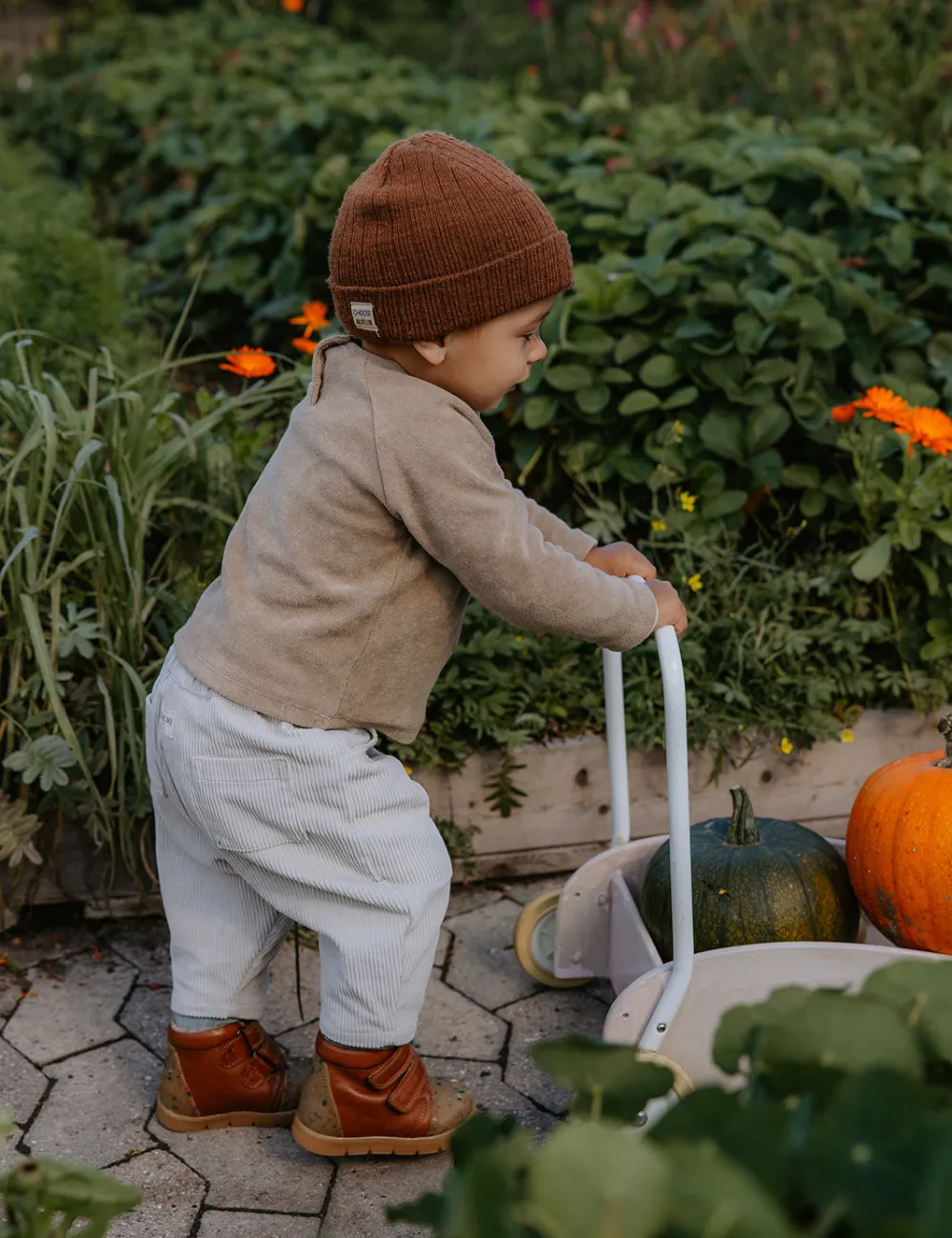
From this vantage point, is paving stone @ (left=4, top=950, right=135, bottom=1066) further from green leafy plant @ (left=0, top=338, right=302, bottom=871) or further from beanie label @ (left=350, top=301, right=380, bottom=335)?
beanie label @ (left=350, top=301, right=380, bottom=335)

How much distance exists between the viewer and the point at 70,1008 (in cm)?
260

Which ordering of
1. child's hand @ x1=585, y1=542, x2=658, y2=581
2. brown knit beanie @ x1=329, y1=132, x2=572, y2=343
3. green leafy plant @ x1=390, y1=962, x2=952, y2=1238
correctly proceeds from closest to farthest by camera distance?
green leafy plant @ x1=390, y1=962, x2=952, y2=1238, brown knit beanie @ x1=329, y1=132, x2=572, y2=343, child's hand @ x1=585, y1=542, x2=658, y2=581

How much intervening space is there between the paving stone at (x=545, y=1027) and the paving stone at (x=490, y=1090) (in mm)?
19

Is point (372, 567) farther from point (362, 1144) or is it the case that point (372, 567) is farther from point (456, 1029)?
point (456, 1029)

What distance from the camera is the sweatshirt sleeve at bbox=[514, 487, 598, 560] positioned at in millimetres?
2260

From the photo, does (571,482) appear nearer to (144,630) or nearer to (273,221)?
(144,630)

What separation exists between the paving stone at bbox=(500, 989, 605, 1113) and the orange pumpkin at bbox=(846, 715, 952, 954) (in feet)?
1.87

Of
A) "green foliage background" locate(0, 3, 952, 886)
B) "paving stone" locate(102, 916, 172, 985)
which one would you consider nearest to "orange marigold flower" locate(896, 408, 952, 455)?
"green foliage background" locate(0, 3, 952, 886)

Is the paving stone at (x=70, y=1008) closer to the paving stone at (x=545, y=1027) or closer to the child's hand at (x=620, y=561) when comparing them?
the paving stone at (x=545, y=1027)

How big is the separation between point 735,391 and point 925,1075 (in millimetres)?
2338

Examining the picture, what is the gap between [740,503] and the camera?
3.22 meters

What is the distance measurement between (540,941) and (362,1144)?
0.63 metres

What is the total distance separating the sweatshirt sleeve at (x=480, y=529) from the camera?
1.92 metres

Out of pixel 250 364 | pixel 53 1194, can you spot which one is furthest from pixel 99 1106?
pixel 250 364
